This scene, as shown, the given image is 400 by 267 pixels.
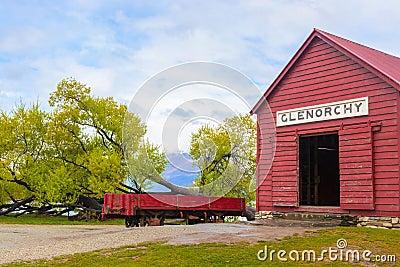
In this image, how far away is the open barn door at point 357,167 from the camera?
1683cm

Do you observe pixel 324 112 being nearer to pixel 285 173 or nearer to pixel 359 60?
pixel 359 60

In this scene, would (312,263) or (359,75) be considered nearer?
(312,263)

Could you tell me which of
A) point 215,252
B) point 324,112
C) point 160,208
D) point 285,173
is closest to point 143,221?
point 160,208

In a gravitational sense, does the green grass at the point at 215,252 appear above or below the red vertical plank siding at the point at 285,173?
below

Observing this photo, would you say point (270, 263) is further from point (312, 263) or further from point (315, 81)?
point (315, 81)

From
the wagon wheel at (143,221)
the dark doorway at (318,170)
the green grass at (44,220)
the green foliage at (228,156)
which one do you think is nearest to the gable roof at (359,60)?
the dark doorway at (318,170)

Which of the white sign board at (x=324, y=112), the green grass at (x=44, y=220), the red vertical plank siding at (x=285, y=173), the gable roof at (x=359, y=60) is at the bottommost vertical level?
the green grass at (x=44, y=220)

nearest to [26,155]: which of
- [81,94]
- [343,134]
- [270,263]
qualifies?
[81,94]

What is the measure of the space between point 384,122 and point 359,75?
1994mm

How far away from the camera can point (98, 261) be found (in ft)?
37.4

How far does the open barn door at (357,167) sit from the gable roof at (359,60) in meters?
1.81

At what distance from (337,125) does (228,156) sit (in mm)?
15418

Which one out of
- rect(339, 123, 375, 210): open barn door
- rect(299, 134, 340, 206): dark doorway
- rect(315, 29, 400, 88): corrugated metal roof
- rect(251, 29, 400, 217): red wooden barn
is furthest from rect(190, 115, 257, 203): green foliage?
rect(339, 123, 375, 210): open barn door

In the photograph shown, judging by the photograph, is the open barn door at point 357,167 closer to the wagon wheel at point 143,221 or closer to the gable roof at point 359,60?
the gable roof at point 359,60
